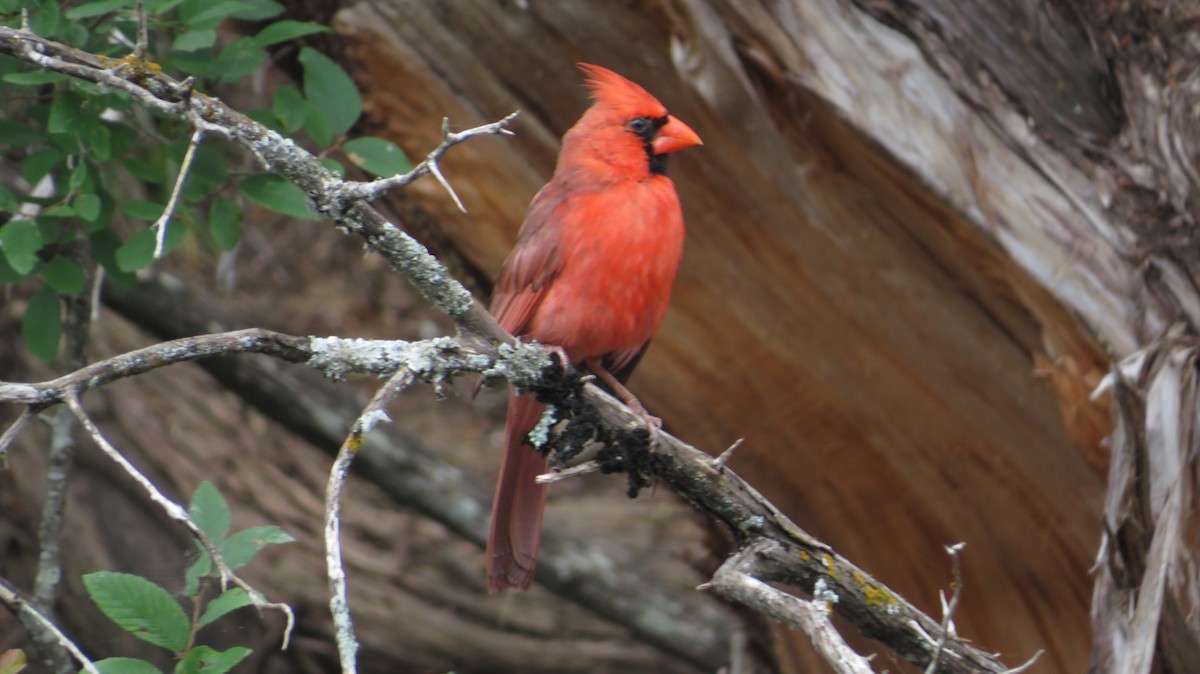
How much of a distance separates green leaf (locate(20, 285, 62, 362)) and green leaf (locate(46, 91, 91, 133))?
437mm

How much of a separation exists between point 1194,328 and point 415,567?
3476 millimetres

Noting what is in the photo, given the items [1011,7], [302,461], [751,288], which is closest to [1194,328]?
[1011,7]

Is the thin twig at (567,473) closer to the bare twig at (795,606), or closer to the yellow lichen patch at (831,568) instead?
the bare twig at (795,606)

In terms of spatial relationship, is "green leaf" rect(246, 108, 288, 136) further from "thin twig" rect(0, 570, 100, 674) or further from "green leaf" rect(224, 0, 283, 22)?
"thin twig" rect(0, 570, 100, 674)

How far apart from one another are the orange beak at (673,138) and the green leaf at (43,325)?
4.95ft

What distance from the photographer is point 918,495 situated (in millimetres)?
3719

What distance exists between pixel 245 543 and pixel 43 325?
104 centimetres

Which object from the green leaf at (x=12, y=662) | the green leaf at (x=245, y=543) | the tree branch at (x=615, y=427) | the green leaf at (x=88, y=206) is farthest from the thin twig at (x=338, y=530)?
the green leaf at (x=88, y=206)

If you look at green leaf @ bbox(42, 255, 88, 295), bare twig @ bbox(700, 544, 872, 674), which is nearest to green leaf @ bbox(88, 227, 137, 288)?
green leaf @ bbox(42, 255, 88, 295)

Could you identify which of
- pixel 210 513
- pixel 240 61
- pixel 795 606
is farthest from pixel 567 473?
pixel 240 61

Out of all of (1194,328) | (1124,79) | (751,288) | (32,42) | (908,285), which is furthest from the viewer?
(751,288)

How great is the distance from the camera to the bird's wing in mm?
3180

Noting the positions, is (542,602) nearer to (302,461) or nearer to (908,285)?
(302,461)

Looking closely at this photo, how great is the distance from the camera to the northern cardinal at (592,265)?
123 inches
